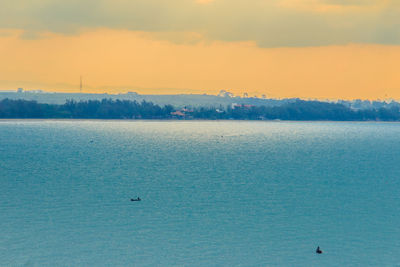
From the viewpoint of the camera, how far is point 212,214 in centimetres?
4347

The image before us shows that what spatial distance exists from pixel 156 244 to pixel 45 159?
213 feet

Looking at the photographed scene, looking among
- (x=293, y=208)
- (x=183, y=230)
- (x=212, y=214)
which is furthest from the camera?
(x=293, y=208)

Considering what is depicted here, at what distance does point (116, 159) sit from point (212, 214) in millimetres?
55141

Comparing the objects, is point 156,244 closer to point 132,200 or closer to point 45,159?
point 132,200

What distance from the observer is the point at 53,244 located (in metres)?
33.3

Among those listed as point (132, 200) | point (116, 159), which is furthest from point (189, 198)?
point (116, 159)

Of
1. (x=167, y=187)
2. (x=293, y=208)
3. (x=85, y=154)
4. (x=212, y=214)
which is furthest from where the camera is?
(x=85, y=154)

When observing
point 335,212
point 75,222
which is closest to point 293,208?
point 335,212

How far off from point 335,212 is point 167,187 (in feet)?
69.3

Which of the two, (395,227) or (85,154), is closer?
(395,227)

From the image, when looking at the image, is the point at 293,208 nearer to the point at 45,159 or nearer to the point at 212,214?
the point at 212,214

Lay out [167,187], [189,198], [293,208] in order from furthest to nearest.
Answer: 1. [167,187]
2. [189,198]
3. [293,208]

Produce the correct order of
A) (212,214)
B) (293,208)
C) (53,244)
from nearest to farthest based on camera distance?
(53,244) → (212,214) → (293,208)

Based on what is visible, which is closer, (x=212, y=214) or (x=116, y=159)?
(x=212, y=214)
